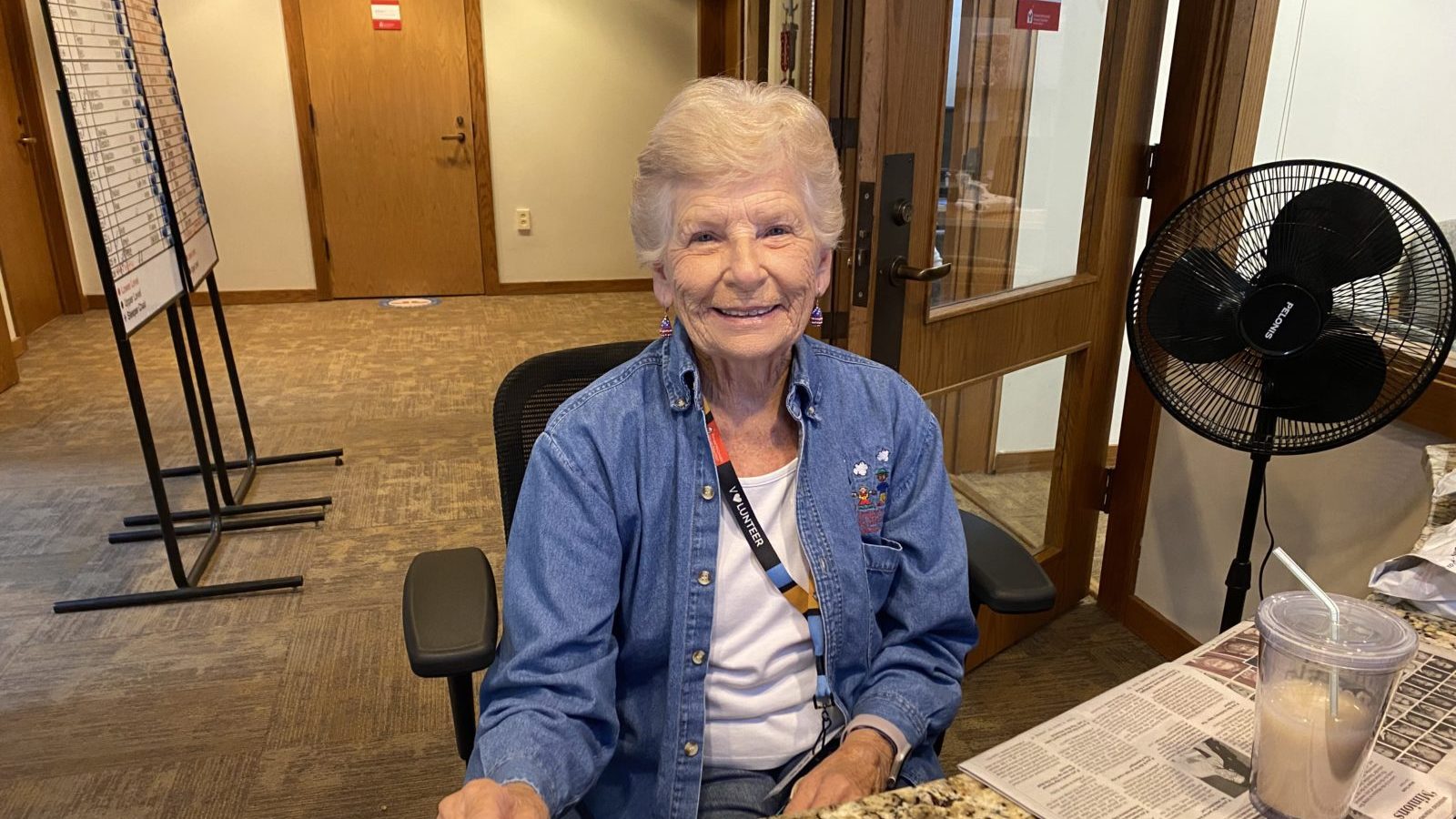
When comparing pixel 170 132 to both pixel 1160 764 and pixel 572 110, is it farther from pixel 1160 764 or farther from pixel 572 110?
pixel 572 110

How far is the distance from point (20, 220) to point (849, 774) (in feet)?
17.5

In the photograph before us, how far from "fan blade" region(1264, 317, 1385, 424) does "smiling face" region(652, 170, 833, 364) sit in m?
0.77

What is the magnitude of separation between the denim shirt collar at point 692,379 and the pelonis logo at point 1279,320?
703 millimetres

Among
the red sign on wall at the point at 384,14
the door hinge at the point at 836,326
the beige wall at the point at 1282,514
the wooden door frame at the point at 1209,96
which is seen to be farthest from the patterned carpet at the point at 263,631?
the red sign on wall at the point at 384,14

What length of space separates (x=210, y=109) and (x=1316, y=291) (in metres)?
5.51

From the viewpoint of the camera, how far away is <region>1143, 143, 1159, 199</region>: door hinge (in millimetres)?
2055

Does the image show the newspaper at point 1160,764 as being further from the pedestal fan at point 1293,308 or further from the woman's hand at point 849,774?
the pedestal fan at point 1293,308

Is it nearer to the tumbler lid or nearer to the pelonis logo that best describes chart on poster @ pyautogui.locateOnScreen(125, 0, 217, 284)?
the pelonis logo

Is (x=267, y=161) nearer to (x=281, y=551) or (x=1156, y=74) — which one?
(x=281, y=551)

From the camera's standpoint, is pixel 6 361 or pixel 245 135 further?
pixel 245 135

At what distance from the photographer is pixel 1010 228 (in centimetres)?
198

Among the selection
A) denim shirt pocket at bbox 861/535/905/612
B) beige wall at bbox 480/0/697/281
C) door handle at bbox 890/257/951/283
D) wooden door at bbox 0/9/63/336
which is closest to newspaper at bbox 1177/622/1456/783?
denim shirt pocket at bbox 861/535/905/612

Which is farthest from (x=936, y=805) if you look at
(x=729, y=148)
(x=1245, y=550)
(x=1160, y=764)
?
(x=1245, y=550)

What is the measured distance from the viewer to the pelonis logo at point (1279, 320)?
51.9 inches
